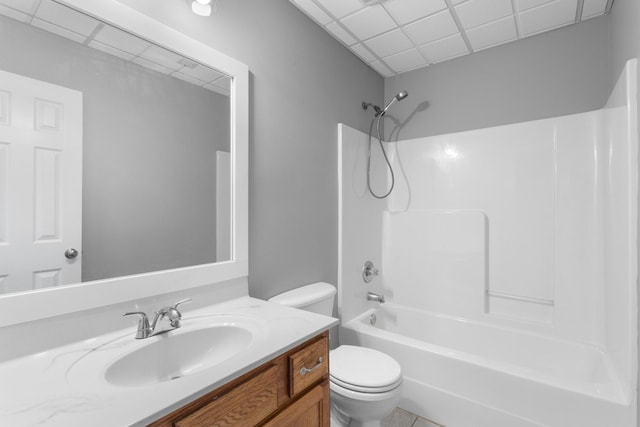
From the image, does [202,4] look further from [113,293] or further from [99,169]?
[113,293]

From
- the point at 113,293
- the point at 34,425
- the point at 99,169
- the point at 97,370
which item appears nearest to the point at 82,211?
the point at 99,169

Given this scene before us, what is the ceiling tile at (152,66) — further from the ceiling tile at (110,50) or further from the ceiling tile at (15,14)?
the ceiling tile at (15,14)

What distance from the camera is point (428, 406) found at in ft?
5.89

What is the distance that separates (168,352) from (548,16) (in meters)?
2.63

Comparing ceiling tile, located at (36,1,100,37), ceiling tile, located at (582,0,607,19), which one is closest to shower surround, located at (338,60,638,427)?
ceiling tile, located at (582,0,607,19)

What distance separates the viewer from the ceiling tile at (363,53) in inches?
87.0

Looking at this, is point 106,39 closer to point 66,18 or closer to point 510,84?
point 66,18

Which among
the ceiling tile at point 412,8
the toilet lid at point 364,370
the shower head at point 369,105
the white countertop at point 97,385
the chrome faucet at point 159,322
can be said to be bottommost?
the toilet lid at point 364,370

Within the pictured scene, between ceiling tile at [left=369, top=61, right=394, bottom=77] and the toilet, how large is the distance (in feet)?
6.11

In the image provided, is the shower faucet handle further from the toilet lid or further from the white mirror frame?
the white mirror frame

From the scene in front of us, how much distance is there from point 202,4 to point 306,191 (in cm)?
102

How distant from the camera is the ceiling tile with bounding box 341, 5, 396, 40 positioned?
71.4 inches

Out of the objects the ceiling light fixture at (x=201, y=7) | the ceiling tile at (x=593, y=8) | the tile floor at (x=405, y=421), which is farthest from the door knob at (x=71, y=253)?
the ceiling tile at (x=593, y=8)

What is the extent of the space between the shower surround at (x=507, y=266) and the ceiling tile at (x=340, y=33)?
60cm
